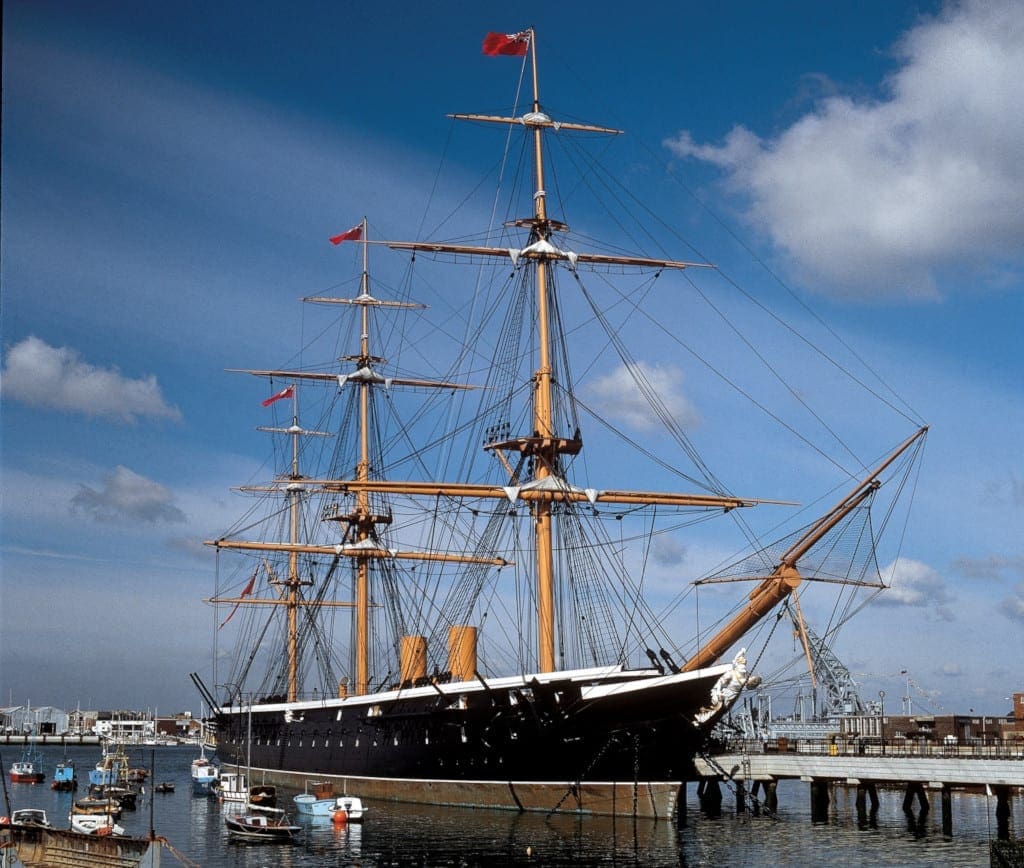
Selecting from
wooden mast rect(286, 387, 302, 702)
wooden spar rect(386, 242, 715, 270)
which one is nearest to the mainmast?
wooden spar rect(386, 242, 715, 270)

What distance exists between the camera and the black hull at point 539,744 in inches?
1746

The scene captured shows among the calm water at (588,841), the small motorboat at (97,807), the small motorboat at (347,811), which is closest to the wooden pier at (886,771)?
the calm water at (588,841)

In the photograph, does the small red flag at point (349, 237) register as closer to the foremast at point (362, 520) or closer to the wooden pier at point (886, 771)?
the foremast at point (362, 520)

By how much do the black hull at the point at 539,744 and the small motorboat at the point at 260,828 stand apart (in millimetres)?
6655

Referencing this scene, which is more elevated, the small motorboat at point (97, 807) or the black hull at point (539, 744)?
the black hull at point (539, 744)

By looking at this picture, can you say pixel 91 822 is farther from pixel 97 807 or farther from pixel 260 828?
pixel 260 828

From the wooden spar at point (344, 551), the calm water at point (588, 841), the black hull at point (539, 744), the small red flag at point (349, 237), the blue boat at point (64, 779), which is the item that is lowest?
the blue boat at point (64, 779)

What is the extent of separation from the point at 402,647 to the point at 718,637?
21.1 meters

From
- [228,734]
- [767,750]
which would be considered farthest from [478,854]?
[228,734]

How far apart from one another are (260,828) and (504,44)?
106 feet

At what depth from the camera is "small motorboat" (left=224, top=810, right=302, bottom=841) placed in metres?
45.5

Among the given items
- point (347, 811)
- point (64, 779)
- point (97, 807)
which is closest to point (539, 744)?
point (347, 811)

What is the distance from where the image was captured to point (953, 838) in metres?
44.8

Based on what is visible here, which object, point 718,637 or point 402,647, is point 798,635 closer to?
point 718,637
